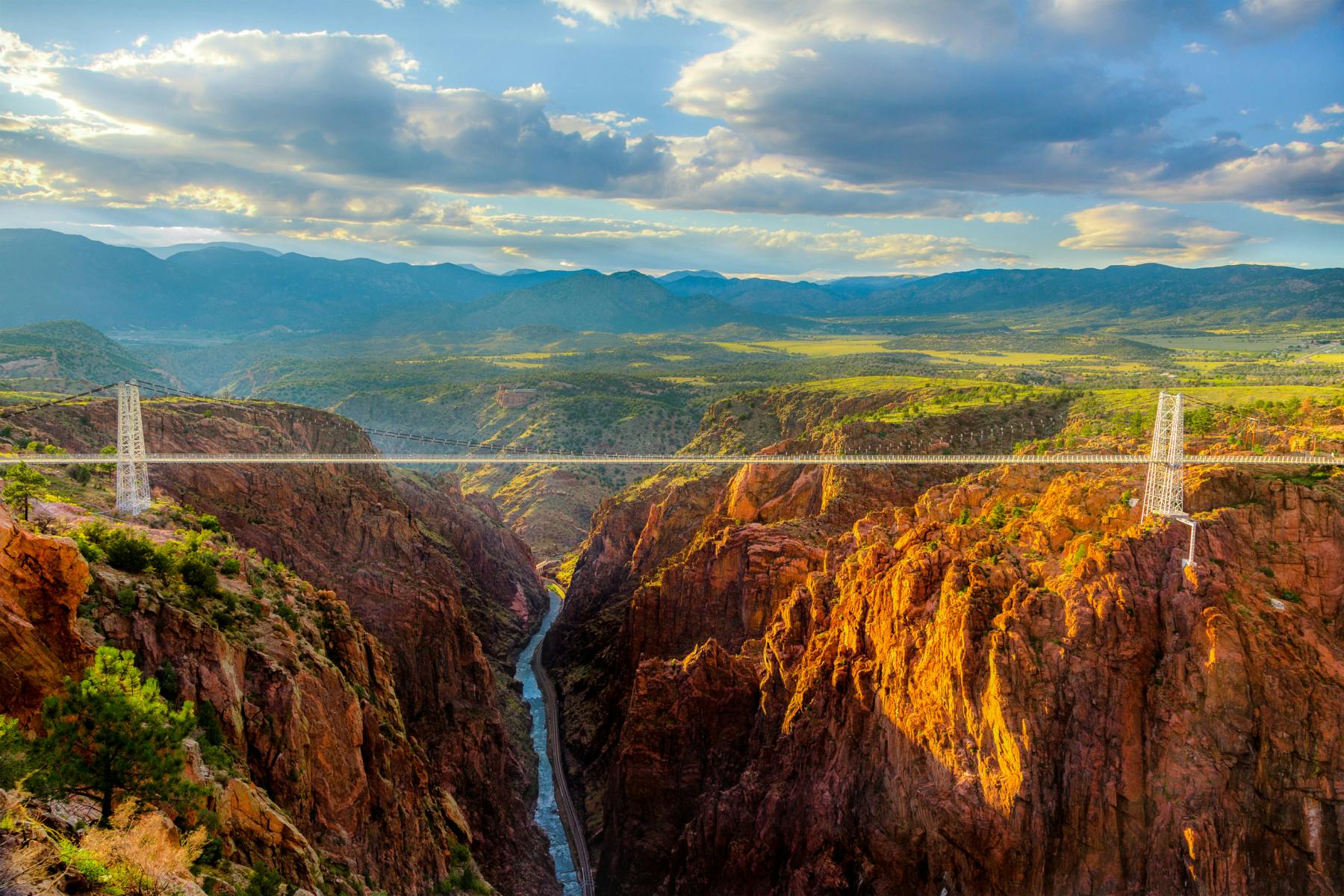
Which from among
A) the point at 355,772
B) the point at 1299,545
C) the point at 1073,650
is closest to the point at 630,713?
the point at 355,772

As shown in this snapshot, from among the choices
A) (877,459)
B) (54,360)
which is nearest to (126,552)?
(877,459)

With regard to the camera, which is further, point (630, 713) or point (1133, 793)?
point (630, 713)

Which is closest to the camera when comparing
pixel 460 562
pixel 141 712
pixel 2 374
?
pixel 141 712

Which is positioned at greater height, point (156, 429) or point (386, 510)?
point (156, 429)

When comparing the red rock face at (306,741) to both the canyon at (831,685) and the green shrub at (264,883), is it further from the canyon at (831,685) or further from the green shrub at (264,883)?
the green shrub at (264,883)

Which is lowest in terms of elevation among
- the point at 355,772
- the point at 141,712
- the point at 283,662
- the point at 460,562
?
the point at 460,562

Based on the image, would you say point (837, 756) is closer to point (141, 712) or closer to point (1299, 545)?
point (1299, 545)

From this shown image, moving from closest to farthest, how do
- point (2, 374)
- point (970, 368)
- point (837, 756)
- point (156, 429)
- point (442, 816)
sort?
1. point (837, 756)
2. point (442, 816)
3. point (156, 429)
4. point (2, 374)
5. point (970, 368)

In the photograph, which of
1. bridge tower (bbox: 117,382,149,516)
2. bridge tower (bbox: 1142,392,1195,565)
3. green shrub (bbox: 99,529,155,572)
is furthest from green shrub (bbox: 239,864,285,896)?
bridge tower (bbox: 1142,392,1195,565)

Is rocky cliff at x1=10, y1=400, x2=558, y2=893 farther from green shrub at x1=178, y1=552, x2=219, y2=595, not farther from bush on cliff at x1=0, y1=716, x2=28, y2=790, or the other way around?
bush on cliff at x1=0, y1=716, x2=28, y2=790
